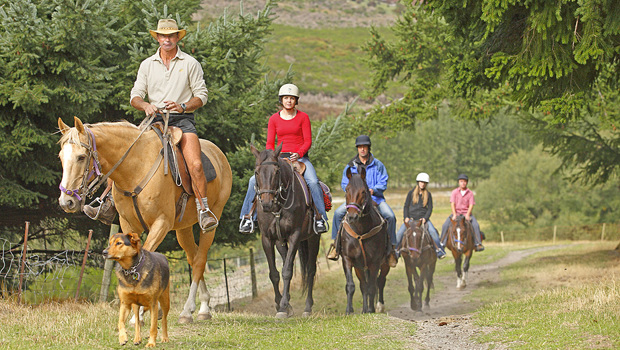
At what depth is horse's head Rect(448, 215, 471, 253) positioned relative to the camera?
19.3 meters

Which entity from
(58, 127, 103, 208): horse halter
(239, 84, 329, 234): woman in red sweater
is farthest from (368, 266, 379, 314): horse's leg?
(58, 127, 103, 208): horse halter

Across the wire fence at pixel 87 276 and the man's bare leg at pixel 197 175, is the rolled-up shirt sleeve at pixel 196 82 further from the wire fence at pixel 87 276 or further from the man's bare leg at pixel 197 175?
the wire fence at pixel 87 276

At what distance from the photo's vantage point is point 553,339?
7.44m

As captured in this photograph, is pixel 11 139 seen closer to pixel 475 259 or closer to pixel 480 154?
pixel 475 259

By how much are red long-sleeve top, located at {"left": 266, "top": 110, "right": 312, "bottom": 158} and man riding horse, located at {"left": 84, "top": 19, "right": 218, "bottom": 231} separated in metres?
2.24

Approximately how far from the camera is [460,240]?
19344mm

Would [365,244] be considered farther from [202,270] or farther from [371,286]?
[202,270]

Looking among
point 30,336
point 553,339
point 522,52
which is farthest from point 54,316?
point 522,52

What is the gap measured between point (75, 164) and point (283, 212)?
4193 millimetres

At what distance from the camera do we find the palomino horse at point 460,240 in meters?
19.4

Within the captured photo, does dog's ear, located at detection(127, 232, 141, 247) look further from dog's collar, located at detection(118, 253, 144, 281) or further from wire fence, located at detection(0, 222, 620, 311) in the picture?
wire fence, located at detection(0, 222, 620, 311)

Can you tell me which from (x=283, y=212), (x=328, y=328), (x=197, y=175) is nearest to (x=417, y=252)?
(x=283, y=212)

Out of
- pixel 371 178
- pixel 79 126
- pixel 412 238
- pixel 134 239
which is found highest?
pixel 79 126

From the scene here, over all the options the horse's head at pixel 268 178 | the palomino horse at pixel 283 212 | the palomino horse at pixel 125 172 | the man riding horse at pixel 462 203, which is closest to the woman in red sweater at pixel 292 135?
the palomino horse at pixel 283 212
